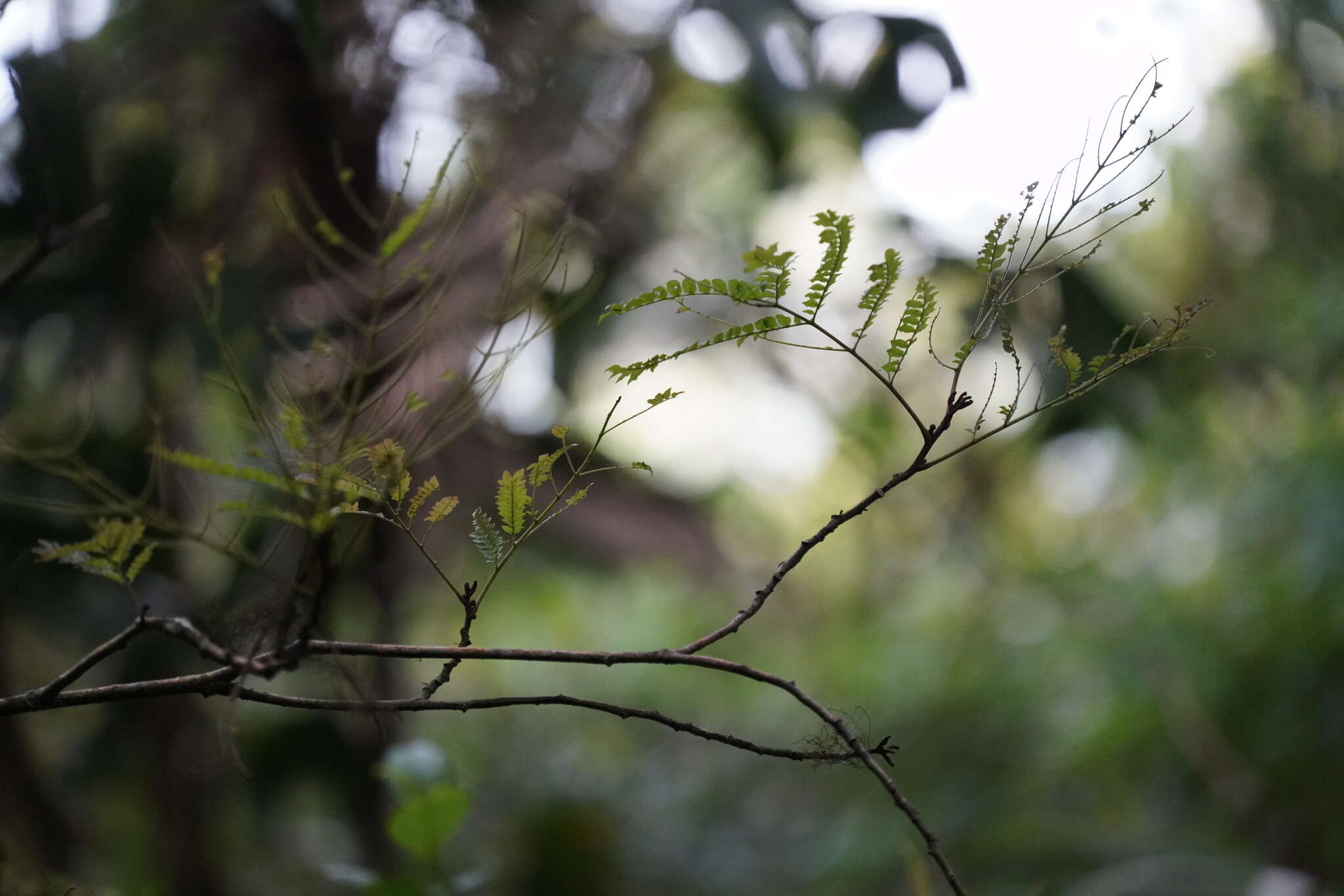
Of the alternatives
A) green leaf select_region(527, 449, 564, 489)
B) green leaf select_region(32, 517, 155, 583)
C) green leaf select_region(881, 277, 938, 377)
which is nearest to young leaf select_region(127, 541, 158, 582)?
green leaf select_region(32, 517, 155, 583)

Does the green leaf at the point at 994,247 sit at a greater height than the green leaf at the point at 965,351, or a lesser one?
greater

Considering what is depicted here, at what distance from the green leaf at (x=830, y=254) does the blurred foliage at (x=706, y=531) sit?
157mm

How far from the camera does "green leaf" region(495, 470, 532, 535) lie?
28 centimetres

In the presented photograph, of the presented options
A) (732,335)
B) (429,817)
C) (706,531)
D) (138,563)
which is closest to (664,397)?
(732,335)

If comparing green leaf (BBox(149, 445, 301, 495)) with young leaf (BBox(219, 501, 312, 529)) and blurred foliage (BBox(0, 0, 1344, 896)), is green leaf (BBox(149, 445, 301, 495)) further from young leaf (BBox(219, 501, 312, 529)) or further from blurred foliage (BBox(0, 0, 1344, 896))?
blurred foliage (BBox(0, 0, 1344, 896))

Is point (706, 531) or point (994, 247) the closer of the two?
point (994, 247)

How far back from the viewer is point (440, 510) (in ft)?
0.92

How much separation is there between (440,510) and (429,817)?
26 cm

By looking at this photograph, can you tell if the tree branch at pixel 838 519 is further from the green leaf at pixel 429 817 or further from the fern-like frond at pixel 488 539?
the green leaf at pixel 429 817

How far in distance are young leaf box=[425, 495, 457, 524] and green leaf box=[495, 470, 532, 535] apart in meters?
0.01

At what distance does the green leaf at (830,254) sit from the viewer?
268mm

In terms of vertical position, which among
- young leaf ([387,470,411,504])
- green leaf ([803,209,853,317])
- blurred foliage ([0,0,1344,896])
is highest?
blurred foliage ([0,0,1344,896])

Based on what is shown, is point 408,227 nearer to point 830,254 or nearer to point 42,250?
point 830,254

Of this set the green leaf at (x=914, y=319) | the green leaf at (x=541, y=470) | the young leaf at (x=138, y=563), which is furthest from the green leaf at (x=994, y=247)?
the young leaf at (x=138, y=563)
